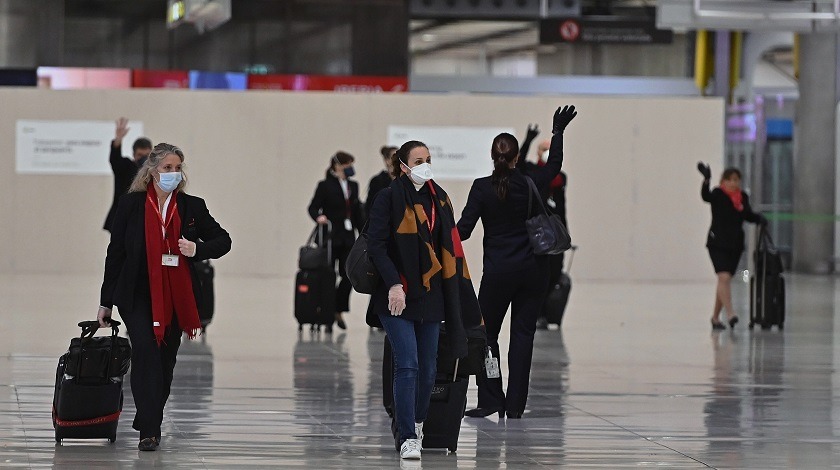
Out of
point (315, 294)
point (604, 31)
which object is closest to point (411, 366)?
point (315, 294)

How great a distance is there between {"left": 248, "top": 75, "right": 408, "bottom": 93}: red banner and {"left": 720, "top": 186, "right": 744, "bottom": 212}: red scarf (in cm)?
1273

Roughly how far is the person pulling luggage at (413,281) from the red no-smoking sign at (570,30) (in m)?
21.8

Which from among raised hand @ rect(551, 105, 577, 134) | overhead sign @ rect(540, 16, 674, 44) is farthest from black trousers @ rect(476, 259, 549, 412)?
overhead sign @ rect(540, 16, 674, 44)

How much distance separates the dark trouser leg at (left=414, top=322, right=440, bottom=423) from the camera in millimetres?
7441

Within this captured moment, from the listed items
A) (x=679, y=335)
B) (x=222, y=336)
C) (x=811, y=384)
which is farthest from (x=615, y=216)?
(x=811, y=384)

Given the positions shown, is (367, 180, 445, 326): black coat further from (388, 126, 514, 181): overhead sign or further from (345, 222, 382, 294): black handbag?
(388, 126, 514, 181): overhead sign

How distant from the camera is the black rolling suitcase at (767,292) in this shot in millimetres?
15773

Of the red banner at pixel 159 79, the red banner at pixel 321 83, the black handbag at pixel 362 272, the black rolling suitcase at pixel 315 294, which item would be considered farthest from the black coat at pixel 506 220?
the red banner at pixel 159 79

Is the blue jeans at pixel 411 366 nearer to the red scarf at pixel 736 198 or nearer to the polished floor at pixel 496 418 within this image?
the polished floor at pixel 496 418

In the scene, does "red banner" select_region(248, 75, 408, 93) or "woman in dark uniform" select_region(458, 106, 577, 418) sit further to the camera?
"red banner" select_region(248, 75, 408, 93)

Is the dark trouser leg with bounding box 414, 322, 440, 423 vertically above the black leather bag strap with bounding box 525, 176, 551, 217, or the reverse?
the black leather bag strap with bounding box 525, 176, 551, 217

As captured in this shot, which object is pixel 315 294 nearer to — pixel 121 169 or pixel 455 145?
pixel 121 169

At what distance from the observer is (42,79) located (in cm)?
2703

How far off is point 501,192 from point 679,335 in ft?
22.4
